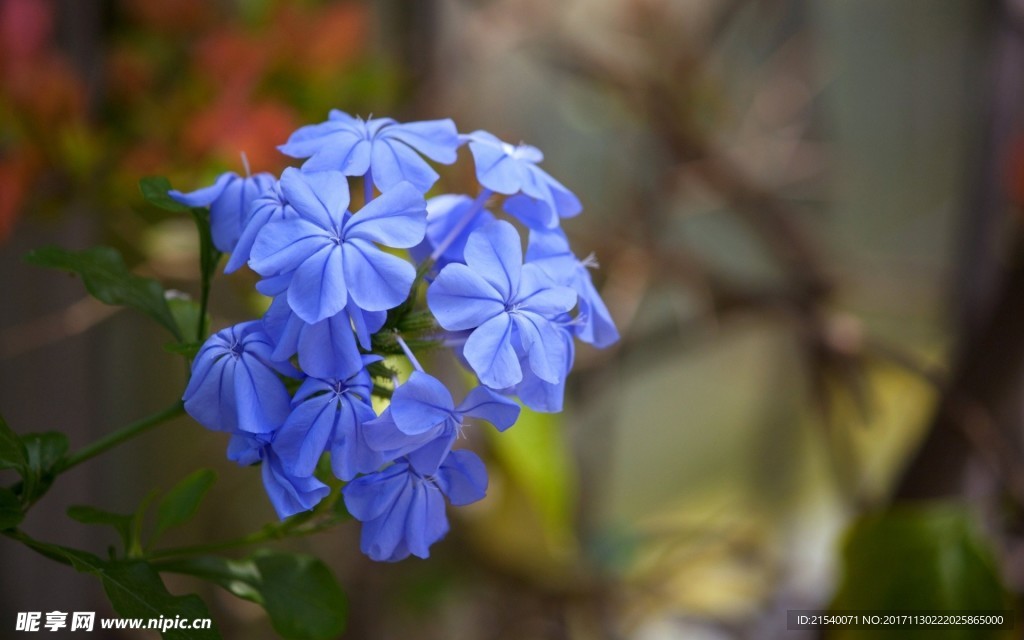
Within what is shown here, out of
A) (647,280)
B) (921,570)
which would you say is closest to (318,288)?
(921,570)

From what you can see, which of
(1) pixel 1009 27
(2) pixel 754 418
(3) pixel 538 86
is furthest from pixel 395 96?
(2) pixel 754 418

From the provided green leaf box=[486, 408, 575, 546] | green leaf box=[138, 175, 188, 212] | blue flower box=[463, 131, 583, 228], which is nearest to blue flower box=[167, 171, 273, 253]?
green leaf box=[138, 175, 188, 212]

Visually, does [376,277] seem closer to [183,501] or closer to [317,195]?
[317,195]

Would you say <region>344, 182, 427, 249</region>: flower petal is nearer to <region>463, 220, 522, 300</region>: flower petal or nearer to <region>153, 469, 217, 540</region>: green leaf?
<region>463, 220, 522, 300</region>: flower petal

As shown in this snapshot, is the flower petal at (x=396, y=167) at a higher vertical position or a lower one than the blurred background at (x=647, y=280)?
lower

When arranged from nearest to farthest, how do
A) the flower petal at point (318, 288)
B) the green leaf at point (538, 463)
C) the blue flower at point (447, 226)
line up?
the flower petal at point (318, 288) → the blue flower at point (447, 226) → the green leaf at point (538, 463)

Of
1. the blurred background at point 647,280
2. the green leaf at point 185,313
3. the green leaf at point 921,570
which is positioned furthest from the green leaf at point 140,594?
the green leaf at point 921,570

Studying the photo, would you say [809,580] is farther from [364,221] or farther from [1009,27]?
[364,221]

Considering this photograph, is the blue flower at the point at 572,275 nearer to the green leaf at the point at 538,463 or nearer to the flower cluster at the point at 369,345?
the flower cluster at the point at 369,345
